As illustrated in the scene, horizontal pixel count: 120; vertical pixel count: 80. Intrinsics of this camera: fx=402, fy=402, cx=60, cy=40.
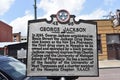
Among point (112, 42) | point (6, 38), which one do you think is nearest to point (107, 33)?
point (112, 42)

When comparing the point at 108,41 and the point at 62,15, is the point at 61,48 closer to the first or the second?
the point at 62,15

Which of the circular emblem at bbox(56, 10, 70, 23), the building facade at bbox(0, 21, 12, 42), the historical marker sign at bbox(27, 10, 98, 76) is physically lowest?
the historical marker sign at bbox(27, 10, 98, 76)

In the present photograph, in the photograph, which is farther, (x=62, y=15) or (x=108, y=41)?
(x=108, y=41)

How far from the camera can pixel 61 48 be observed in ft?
25.8

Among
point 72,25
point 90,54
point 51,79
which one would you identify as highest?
point 72,25

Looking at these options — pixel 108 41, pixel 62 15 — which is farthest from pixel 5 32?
pixel 62 15

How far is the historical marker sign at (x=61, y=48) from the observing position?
7.80 m

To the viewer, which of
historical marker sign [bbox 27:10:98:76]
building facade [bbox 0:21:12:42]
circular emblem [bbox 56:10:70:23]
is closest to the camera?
historical marker sign [bbox 27:10:98:76]

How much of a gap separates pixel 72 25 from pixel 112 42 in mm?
36981

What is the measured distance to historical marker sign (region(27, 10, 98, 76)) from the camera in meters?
7.80

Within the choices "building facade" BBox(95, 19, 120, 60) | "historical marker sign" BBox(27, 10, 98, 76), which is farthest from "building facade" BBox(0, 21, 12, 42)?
"historical marker sign" BBox(27, 10, 98, 76)

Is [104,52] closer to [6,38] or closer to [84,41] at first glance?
[6,38]

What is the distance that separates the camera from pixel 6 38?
228 feet

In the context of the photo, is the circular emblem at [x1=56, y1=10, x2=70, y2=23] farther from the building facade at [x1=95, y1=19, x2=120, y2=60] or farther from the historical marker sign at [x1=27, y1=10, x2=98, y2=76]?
Answer: the building facade at [x1=95, y1=19, x2=120, y2=60]
